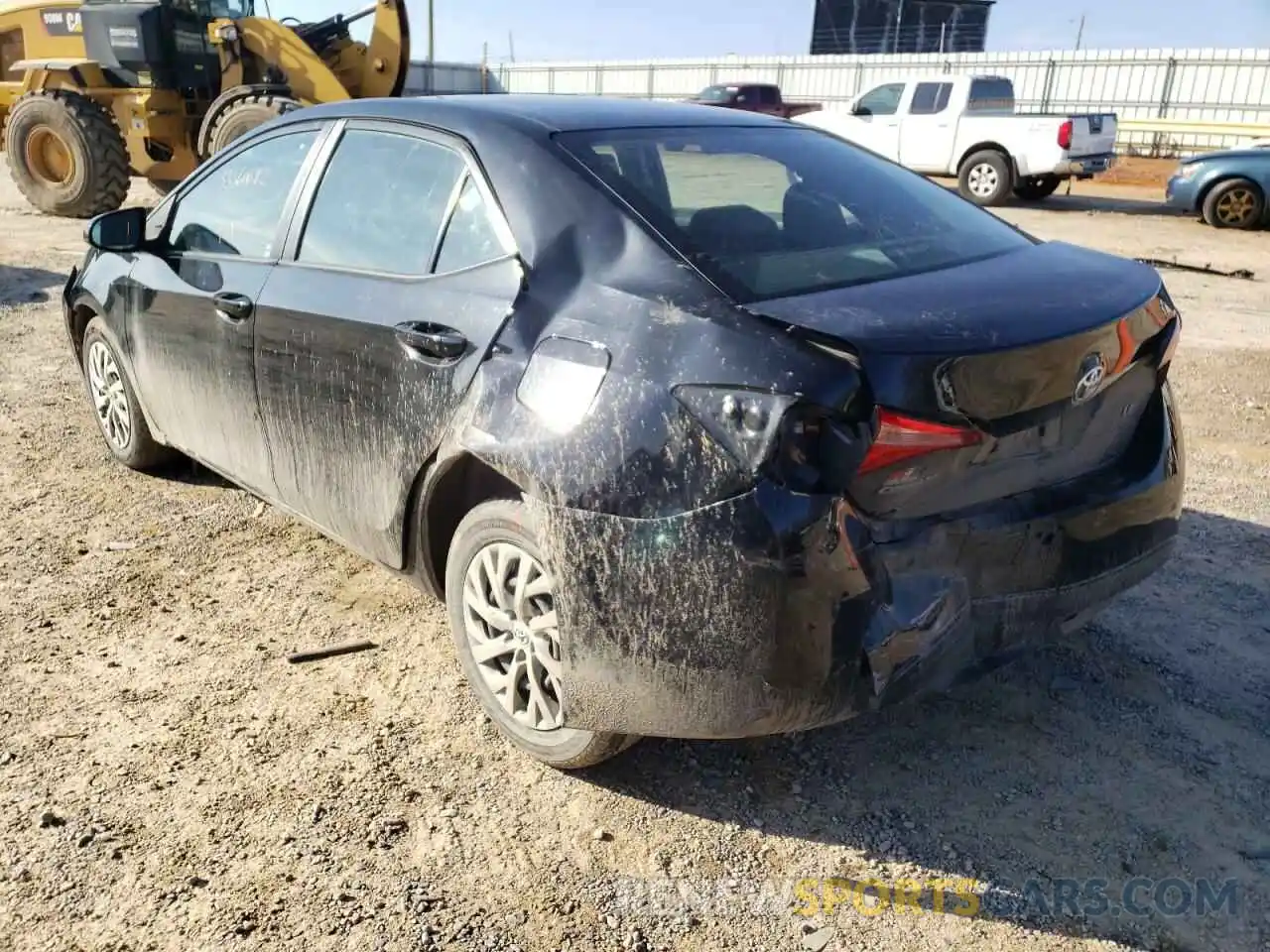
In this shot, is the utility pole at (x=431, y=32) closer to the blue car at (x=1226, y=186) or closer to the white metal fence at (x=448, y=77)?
the white metal fence at (x=448, y=77)

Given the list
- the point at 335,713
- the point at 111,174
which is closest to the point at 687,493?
the point at 335,713

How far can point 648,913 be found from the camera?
240cm

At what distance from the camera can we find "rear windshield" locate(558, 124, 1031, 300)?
104 inches

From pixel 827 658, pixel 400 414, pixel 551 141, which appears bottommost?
pixel 827 658

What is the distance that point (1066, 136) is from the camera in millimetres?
15758

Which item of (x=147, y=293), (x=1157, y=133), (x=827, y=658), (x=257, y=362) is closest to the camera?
(x=827, y=658)

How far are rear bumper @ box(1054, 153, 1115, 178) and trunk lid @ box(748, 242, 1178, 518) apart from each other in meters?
14.7

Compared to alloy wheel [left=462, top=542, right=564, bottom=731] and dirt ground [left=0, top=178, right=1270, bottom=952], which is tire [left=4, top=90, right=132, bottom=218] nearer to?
dirt ground [left=0, top=178, right=1270, bottom=952]

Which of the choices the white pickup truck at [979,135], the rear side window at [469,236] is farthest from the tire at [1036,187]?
the rear side window at [469,236]

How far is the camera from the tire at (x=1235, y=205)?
45.4 ft

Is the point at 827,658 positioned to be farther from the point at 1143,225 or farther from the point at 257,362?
the point at 1143,225

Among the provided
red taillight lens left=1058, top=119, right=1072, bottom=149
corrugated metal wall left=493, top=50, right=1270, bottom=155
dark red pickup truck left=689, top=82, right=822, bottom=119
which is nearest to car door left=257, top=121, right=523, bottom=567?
red taillight lens left=1058, top=119, right=1072, bottom=149

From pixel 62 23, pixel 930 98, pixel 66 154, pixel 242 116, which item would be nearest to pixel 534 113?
pixel 242 116

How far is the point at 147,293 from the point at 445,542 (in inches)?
77.5
